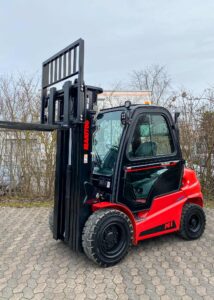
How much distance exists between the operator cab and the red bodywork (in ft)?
0.34

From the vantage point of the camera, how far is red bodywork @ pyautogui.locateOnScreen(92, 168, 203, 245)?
151 inches

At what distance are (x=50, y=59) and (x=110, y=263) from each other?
2847mm

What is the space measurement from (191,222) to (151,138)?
1.55 metres

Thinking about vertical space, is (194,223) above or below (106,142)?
below

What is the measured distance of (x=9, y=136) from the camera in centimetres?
738

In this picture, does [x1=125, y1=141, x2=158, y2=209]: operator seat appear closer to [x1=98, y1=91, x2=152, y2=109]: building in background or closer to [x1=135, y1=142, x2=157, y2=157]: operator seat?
[x1=135, y1=142, x2=157, y2=157]: operator seat

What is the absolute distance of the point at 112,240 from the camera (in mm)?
3648

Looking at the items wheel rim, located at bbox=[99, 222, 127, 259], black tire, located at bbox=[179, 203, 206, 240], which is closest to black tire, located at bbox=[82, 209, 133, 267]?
wheel rim, located at bbox=[99, 222, 127, 259]

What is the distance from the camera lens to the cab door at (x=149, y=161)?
3.87 m

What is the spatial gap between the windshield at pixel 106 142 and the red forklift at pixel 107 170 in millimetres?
14

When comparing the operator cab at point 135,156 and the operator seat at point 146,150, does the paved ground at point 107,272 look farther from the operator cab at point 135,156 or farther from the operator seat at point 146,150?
the operator seat at point 146,150

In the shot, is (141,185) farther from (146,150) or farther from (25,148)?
(25,148)

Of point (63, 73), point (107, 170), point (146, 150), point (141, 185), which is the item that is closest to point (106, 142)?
point (107, 170)

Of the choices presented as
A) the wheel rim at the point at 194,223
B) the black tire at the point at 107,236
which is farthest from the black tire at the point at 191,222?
the black tire at the point at 107,236
